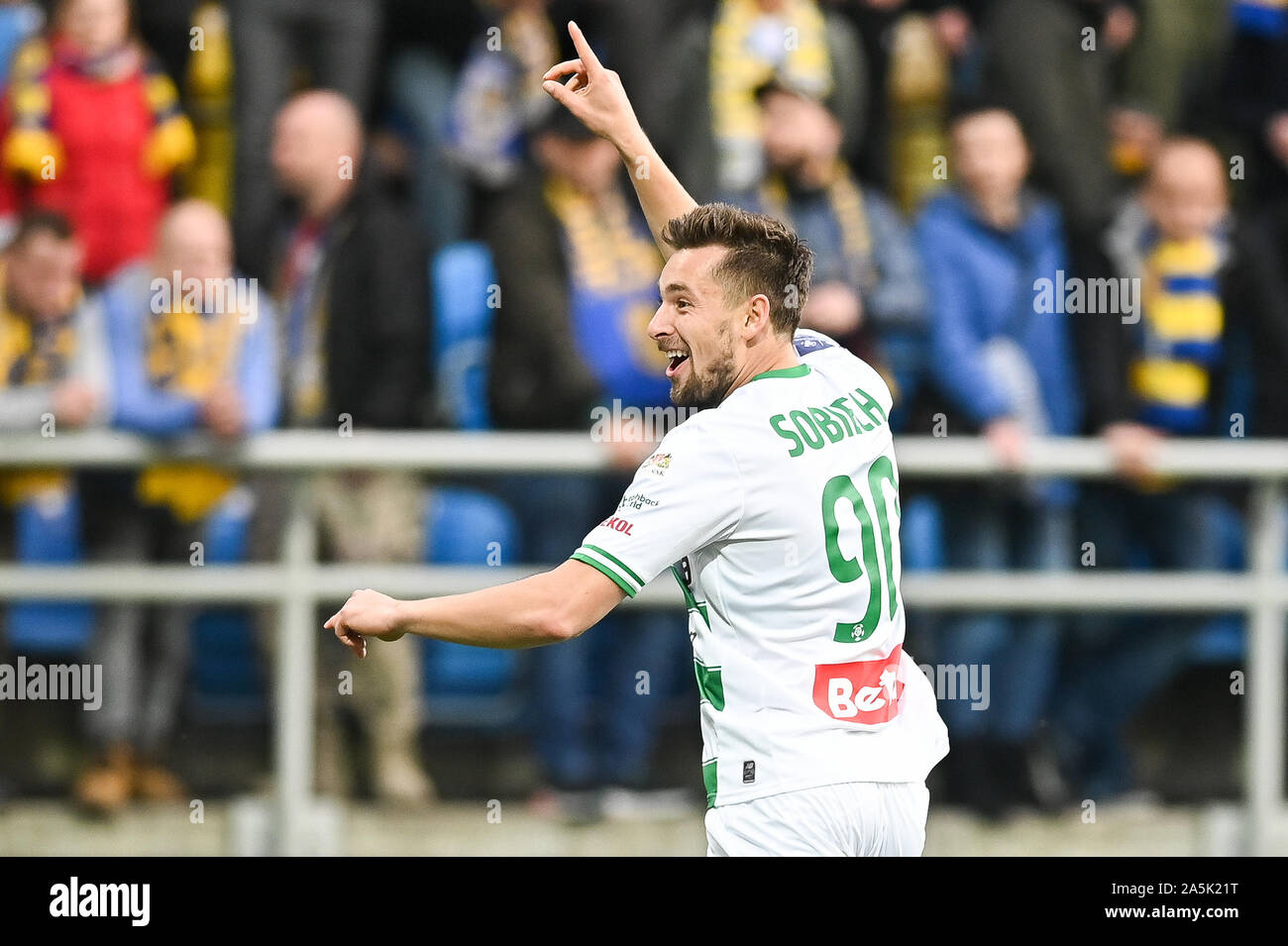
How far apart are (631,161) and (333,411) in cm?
218

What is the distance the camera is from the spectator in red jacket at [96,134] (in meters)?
6.76

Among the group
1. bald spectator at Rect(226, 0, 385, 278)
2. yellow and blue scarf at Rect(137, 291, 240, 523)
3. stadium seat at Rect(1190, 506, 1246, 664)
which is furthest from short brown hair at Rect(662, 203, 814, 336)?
stadium seat at Rect(1190, 506, 1246, 664)

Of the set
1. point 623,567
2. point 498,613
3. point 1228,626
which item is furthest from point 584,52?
point 1228,626

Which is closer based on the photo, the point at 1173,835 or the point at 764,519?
the point at 764,519

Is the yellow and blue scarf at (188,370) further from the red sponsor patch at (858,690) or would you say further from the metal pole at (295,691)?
the red sponsor patch at (858,690)

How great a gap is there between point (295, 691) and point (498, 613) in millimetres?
2638

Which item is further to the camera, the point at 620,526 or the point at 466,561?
the point at 466,561

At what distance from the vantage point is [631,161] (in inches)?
187

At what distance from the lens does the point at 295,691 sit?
20.4 feet

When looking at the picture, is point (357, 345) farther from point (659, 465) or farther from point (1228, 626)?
point (1228, 626)
